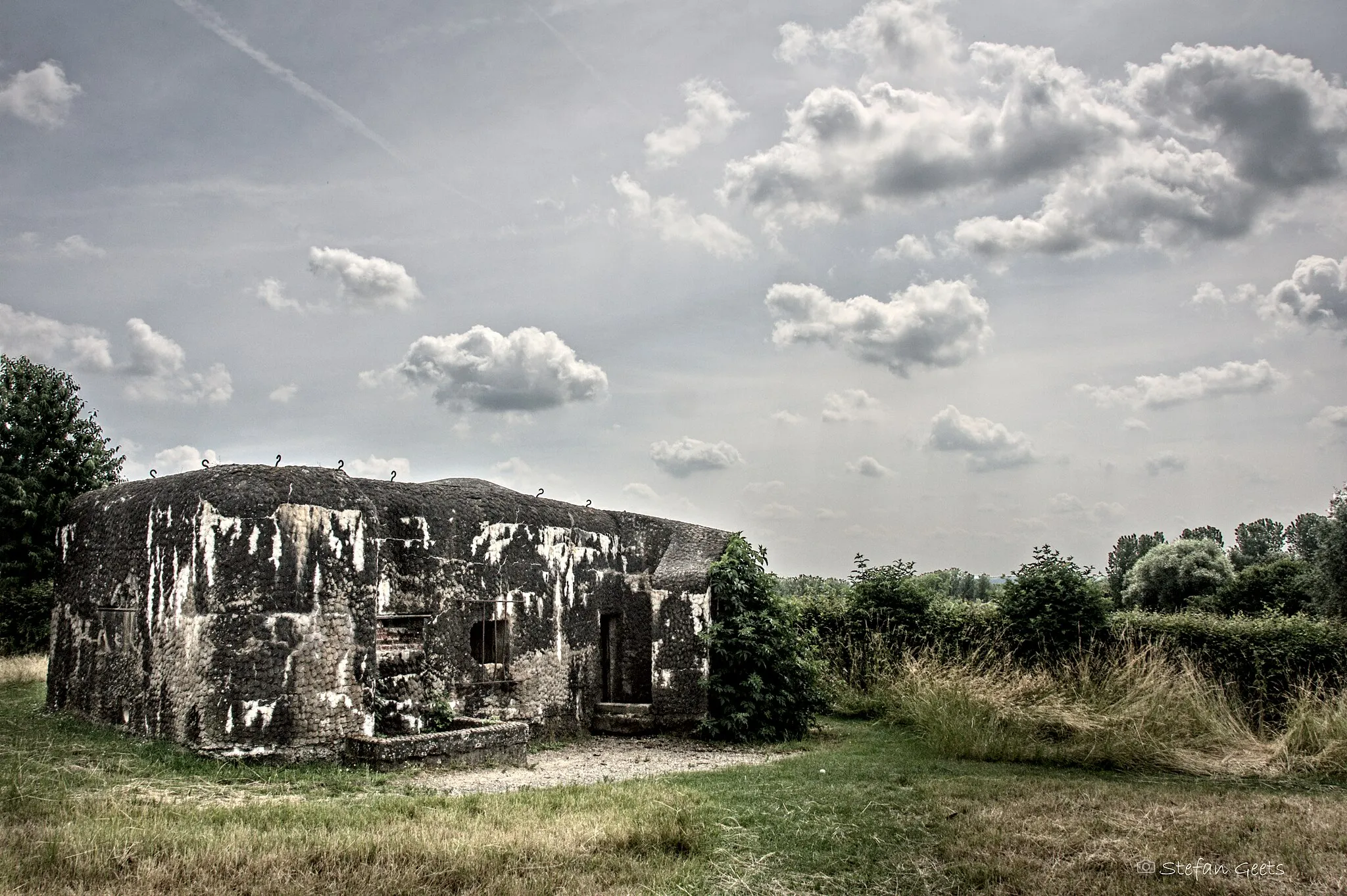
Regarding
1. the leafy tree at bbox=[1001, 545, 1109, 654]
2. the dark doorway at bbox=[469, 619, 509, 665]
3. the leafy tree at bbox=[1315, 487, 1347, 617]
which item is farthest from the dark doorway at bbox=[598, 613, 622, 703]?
the leafy tree at bbox=[1315, 487, 1347, 617]

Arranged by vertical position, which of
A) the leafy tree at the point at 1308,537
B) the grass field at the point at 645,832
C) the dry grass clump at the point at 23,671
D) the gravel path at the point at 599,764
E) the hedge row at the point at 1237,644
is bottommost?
the gravel path at the point at 599,764

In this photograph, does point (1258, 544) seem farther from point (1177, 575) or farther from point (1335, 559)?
point (1335, 559)

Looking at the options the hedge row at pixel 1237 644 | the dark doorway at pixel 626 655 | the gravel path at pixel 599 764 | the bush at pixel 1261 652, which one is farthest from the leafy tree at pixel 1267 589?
the gravel path at pixel 599 764

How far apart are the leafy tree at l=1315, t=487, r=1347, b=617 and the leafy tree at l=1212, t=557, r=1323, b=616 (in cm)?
283

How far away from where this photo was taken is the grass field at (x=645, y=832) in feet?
20.7

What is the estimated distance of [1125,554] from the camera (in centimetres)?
4916

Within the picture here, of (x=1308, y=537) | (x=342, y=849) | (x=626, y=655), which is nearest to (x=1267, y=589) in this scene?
(x=1308, y=537)

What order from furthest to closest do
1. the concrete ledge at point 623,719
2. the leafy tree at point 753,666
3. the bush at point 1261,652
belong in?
the concrete ledge at point 623,719, the bush at point 1261,652, the leafy tree at point 753,666

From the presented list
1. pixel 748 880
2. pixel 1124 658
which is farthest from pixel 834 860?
pixel 1124 658

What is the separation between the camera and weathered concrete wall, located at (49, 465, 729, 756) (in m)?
10.0

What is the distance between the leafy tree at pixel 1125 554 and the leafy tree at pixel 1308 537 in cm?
527

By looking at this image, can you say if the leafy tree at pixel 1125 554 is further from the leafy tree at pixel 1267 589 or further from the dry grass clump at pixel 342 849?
the dry grass clump at pixel 342 849

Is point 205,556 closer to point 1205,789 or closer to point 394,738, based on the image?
point 394,738

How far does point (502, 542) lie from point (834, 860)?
714 cm
